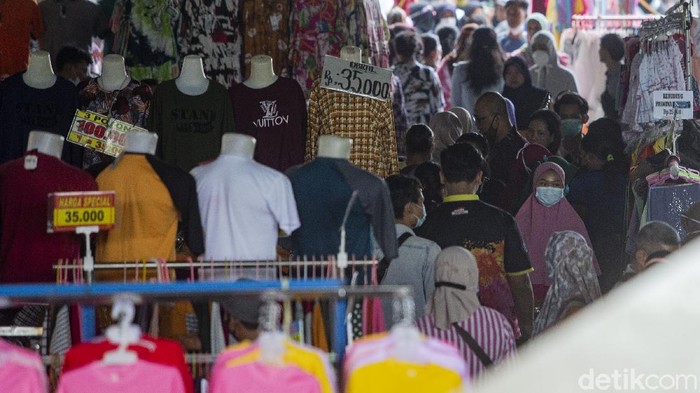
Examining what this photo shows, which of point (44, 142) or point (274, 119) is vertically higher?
point (274, 119)

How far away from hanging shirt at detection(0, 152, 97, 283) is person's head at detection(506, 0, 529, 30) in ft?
23.2

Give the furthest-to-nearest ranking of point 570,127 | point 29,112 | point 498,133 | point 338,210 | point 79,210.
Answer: point 570,127, point 498,133, point 29,112, point 338,210, point 79,210

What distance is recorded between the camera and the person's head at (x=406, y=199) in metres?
6.95

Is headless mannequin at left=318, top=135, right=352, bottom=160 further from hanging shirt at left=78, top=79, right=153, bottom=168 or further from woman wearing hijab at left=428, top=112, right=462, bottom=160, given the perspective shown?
woman wearing hijab at left=428, top=112, right=462, bottom=160

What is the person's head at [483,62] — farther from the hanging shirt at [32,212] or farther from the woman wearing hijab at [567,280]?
the hanging shirt at [32,212]

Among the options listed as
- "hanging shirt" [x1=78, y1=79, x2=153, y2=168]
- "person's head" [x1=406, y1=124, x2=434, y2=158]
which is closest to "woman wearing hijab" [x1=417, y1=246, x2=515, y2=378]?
"hanging shirt" [x1=78, y1=79, x2=153, y2=168]

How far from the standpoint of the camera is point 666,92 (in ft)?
27.8

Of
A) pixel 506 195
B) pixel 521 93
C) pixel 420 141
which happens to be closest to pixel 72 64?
pixel 420 141

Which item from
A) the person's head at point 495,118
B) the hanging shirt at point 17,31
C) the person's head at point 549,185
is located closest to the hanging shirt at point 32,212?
the person's head at point 549,185

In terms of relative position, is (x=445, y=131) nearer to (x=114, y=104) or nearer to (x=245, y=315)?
(x=114, y=104)

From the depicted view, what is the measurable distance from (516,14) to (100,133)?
21.2ft

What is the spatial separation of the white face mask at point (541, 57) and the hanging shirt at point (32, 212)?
584 centimetres

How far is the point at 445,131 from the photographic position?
9219 mm

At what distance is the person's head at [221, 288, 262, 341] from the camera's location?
5461mm
